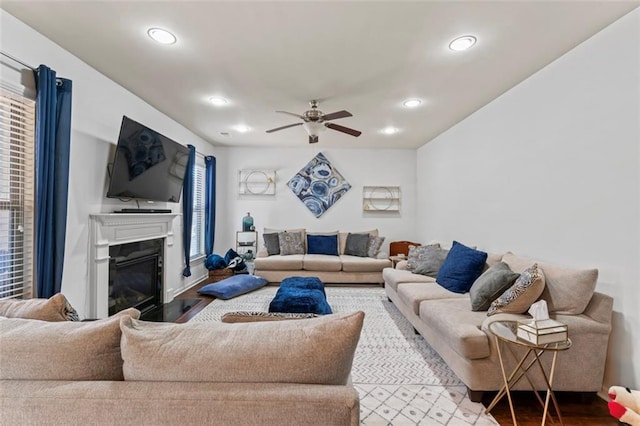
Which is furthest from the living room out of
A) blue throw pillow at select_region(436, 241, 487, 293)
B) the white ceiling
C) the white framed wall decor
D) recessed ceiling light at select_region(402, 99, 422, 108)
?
the white framed wall decor

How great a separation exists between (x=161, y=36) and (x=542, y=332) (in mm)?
3077

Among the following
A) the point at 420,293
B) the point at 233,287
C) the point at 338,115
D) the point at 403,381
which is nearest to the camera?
the point at 403,381

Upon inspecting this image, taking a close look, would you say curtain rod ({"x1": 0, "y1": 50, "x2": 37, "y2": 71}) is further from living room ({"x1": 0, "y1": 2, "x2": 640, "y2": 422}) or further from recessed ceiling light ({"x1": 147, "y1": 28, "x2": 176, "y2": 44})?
recessed ceiling light ({"x1": 147, "y1": 28, "x2": 176, "y2": 44})

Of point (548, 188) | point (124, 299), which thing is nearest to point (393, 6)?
point (548, 188)

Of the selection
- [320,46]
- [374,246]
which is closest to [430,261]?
[374,246]

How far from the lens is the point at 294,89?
10.1 feet

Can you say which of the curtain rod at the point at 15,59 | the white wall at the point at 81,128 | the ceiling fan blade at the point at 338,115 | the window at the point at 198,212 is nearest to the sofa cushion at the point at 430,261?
the ceiling fan blade at the point at 338,115

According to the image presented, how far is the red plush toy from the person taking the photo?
54.7 inches

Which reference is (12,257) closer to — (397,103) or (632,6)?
(397,103)

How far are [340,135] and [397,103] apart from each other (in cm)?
162

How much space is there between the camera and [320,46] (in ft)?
7.45

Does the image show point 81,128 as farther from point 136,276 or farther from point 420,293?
point 420,293

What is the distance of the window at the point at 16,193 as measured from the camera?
204cm

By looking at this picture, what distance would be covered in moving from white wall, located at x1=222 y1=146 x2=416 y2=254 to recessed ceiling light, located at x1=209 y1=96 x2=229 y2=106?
2.51 metres
